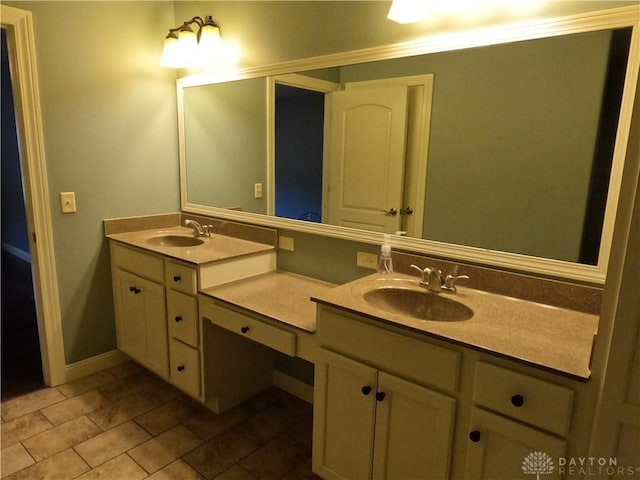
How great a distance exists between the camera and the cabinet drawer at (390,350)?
48.5 inches

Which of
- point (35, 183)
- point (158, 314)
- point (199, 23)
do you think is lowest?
point (158, 314)

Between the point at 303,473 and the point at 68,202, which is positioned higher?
the point at 68,202

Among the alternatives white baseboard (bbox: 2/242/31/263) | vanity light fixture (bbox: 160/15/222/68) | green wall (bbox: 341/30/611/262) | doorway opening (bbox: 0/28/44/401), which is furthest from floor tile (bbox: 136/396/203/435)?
white baseboard (bbox: 2/242/31/263)

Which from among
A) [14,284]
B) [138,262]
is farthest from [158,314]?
[14,284]

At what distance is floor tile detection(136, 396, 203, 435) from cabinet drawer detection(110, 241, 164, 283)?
701mm

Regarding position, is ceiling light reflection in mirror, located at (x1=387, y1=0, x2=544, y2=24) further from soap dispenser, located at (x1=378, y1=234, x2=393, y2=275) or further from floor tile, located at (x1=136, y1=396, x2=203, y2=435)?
floor tile, located at (x1=136, y1=396, x2=203, y2=435)

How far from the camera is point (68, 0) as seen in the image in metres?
2.18

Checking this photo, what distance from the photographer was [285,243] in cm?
224

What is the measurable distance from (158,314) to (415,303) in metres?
1.41

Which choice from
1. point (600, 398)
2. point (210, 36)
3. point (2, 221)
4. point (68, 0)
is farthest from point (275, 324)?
point (2, 221)

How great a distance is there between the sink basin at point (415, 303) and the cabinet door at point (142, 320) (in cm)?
120

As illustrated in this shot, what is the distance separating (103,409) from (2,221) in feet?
14.0

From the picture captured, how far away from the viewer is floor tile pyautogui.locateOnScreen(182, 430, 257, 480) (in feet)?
5.95

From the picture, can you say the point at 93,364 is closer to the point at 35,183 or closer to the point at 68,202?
the point at 68,202
